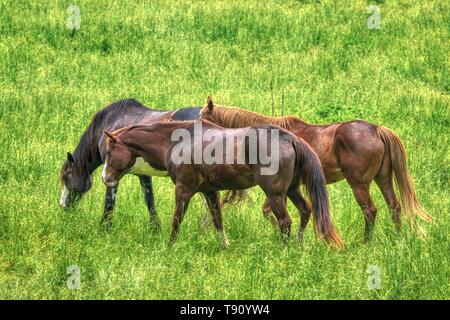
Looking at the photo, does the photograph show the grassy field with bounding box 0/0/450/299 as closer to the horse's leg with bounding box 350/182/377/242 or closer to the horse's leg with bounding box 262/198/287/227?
the horse's leg with bounding box 262/198/287/227

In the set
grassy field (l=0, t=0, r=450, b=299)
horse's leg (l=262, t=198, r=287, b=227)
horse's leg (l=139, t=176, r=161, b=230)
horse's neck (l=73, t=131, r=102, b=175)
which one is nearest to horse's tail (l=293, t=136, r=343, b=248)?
grassy field (l=0, t=0, r=450, b=299)

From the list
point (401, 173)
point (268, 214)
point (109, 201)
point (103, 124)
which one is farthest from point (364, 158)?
point (103, 124)

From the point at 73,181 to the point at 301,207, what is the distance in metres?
2.97

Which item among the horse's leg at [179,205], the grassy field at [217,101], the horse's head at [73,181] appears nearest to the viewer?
the grassy field at [217,101]

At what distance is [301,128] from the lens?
10.1 m

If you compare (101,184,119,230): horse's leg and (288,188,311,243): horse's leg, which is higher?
(288,188,311,243): horse's leg

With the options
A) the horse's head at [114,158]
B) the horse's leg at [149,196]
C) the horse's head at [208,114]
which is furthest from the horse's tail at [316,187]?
the horse's leg at [149,196]

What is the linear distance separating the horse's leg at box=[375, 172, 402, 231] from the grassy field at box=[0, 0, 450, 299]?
0.23 meters

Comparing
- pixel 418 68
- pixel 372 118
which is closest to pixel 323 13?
pixel 418 68

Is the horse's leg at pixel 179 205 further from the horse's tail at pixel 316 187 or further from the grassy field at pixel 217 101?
the horse's tail at pixel 316 187

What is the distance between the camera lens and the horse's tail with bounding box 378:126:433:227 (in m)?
9.85

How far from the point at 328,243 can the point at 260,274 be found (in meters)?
1.01

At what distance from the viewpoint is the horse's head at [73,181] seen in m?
10.7

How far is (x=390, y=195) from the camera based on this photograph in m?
10.1
